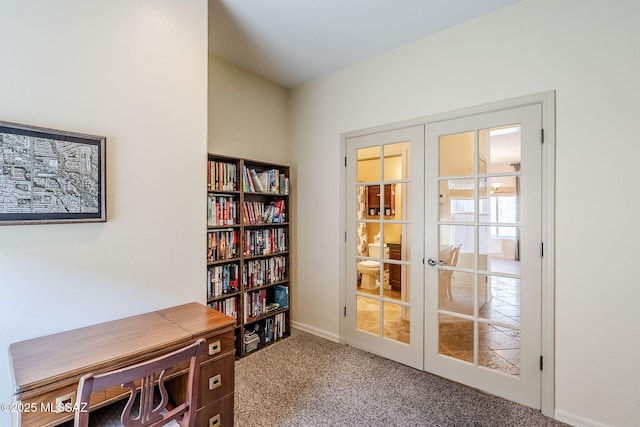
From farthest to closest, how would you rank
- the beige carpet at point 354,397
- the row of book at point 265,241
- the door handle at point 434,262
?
the row of book at point 265,241
the door handle at point 434,262
the beige carpet at point 354,397

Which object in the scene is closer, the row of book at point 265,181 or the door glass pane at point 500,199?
the door glass pane at point 500,199

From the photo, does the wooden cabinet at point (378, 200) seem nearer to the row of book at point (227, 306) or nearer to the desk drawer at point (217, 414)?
the row of book at point (227, 306)

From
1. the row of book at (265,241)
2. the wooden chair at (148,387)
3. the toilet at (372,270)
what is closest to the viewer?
the wooden chair at (148,387)

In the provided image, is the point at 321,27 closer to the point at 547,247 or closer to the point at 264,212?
the point at 264,212

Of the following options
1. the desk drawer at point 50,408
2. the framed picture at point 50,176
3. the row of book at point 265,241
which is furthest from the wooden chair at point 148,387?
the row of book at point 265,241

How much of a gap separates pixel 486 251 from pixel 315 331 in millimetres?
1975

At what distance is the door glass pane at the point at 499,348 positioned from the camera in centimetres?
217

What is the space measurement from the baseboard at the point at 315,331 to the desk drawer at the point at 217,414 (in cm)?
164

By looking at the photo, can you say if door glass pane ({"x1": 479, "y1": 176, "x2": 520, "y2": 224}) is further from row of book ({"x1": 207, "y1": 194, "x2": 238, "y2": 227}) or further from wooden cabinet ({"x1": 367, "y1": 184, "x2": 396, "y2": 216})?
row of book ({"x1": 207, "y1": 194, "x2": 238, "y2": 227})

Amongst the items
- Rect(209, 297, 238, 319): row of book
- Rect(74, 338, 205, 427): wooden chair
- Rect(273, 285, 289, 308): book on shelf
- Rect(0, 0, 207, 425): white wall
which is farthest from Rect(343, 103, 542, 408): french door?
Rect(74, 338, 205, 427): wooden chair

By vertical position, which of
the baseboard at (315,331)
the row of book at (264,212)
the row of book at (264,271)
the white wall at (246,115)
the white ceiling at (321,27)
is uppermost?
the white ceiling at (321,27)

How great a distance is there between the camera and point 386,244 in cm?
280

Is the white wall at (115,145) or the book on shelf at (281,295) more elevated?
the white wall at (115,145)

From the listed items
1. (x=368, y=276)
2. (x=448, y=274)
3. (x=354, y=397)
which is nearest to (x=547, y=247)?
(x=448, y=274)
